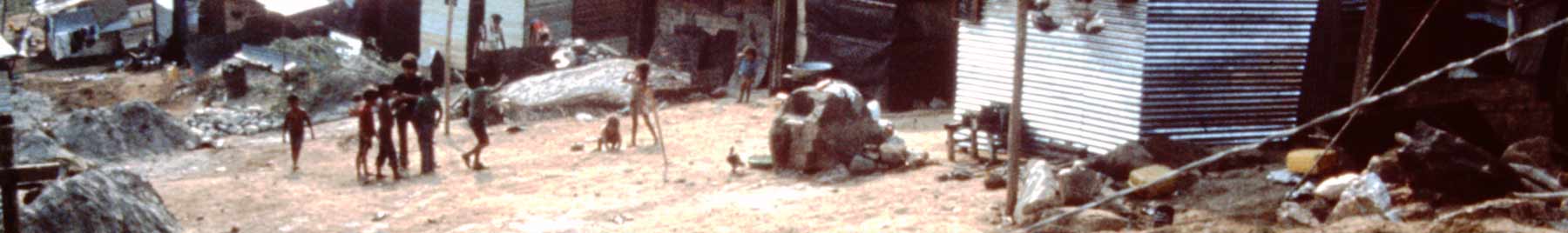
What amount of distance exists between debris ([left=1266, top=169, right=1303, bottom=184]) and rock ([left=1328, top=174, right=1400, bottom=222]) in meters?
1.17

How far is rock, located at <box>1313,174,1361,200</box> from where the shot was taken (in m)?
7.66

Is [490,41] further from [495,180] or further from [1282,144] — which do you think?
[1282,144]

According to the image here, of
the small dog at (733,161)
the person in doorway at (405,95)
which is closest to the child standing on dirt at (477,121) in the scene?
the person in doorway at (405,95)

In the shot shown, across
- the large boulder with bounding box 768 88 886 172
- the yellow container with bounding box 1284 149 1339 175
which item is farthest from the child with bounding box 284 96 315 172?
the yellow container with bounding box 1284 149 1339 175

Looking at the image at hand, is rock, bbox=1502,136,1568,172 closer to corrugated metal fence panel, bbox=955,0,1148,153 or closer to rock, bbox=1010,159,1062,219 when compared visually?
rock, bbox=1010,159,1062,219

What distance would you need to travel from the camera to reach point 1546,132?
8.42 metres

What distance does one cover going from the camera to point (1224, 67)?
10.7 meters

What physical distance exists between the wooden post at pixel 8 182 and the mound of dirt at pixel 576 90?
36.9 feet

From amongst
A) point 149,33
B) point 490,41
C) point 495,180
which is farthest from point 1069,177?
point 149,33

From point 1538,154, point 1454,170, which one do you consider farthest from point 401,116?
point 1538,154

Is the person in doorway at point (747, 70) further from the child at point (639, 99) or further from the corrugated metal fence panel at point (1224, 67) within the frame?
the corrugated metal fence panel at point (1224, 67)

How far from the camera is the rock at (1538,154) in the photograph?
25.0 ft

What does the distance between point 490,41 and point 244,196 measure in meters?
11.5

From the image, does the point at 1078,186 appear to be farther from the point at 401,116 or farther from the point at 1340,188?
the point at 401,116
